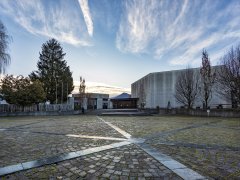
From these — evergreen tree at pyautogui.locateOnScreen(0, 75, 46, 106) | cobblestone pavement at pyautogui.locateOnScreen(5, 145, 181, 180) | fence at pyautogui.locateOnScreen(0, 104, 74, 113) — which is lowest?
cobblestone pavement at pyautogui.locateOnScreen(5, 145, 181, 180)

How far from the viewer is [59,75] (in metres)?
32.9

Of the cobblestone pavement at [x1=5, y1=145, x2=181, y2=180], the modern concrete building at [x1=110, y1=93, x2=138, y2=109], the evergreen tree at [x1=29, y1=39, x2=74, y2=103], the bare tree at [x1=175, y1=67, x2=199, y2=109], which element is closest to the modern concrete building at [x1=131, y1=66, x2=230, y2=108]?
the bare tree at [x1=175, y1=67, x2=199, y2=109]

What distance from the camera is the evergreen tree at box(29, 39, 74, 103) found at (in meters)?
31.7

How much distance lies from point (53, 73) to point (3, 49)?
18.9m

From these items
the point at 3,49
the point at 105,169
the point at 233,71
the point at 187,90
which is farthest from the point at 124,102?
the point at 105,169

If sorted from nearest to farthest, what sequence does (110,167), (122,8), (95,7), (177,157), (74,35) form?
(110,167) → (177,157) → (95,7) → (122,8) → (74,35)

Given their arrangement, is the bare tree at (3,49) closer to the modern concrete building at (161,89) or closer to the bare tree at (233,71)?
the bare tree at (233,71)

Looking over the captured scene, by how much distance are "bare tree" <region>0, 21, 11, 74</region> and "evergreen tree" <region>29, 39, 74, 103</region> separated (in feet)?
51.3

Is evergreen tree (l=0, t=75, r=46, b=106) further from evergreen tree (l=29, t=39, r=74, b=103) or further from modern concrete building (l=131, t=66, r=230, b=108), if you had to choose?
modern concrete building (l=131, t=66, r=230, b=108)

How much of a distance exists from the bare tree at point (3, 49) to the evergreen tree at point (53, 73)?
15626 millimetres

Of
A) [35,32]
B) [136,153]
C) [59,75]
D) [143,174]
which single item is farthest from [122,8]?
[59,75]

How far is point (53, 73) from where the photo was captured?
32.7 metres

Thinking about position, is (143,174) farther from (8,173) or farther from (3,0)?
(3,0)

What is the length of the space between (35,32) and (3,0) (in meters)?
3.95
